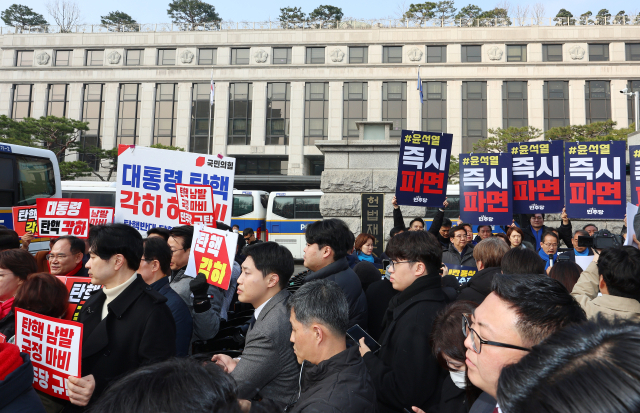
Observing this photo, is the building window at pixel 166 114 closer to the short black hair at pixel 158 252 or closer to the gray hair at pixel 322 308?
the short black hair at pixel 158 252

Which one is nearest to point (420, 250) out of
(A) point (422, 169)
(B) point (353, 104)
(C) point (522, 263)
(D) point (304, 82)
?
(C) point (522, 263)

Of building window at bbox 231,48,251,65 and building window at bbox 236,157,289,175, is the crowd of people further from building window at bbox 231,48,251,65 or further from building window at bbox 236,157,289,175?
building window at bbox 231,48,251,65

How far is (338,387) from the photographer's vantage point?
1.72 m

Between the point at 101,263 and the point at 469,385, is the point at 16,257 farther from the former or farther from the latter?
the point at 469,385

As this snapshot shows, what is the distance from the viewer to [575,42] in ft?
102

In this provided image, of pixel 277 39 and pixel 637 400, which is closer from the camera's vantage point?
pixel 637 400

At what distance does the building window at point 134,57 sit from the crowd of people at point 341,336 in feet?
116

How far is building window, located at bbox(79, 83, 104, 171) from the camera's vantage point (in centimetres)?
3328

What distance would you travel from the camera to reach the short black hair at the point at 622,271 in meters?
2.51

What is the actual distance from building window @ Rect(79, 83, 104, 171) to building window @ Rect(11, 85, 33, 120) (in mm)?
4256

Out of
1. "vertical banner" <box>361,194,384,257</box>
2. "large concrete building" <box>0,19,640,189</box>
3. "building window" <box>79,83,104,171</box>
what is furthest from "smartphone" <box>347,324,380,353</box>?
"building window" <box>79,83,104,171</box>

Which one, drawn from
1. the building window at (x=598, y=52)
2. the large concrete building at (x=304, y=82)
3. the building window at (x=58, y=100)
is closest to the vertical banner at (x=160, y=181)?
the large concrete building at (x=304, y=82)

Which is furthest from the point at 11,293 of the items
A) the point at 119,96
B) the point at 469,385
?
the point at 119,96

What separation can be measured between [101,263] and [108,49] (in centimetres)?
3741
